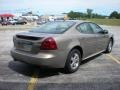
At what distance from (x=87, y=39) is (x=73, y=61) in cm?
98

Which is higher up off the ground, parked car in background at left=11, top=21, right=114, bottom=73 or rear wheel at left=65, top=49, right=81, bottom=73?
parked car in background at left=11, top=21, right=114, bottom=73

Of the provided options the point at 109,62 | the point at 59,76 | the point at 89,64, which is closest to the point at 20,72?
the point at 59,76

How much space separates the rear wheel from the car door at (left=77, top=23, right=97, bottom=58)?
1.14 ft

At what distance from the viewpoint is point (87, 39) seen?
22.8 ft

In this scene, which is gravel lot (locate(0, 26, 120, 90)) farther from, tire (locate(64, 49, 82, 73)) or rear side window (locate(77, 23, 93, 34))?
rear side window (locate(77, 23, 93, 34))

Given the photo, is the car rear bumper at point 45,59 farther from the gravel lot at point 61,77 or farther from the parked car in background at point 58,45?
the gravel lot at point 61,77

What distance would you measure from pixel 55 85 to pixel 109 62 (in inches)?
118

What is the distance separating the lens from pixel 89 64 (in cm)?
747

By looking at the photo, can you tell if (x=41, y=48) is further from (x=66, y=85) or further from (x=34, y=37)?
(x=66, y=85)

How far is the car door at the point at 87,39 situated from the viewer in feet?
22.2

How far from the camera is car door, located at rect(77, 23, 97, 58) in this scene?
678cm

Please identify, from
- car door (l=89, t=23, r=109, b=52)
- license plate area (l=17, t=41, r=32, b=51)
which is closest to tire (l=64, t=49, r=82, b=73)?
license plate area (l=17, t=41, r=32, b=51)

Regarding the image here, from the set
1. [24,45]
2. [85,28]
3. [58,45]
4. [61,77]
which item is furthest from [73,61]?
[24,45]

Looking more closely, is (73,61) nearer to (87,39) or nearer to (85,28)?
(87,39)
